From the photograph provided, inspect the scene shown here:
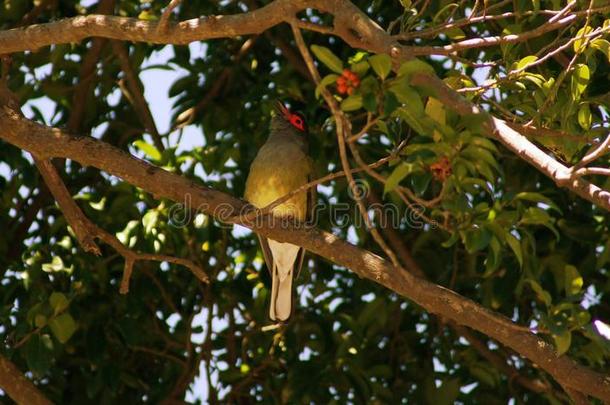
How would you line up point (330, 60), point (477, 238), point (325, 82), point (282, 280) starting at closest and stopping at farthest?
1. point (325, 82)
2. point (330, 60)
3. point (477, 238)
4. point (282, 280)

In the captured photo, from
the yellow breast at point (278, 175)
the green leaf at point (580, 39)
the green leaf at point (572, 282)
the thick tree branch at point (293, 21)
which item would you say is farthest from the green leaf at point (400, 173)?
the yellow breast at point (278, 175)

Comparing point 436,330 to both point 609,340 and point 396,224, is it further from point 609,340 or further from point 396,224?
point 609,340

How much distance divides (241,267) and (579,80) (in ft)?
10.2

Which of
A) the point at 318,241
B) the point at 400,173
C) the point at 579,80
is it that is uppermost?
the point at 400,173

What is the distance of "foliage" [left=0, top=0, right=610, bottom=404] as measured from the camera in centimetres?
558

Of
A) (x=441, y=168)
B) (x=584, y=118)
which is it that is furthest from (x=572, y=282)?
(x=441, y=168)

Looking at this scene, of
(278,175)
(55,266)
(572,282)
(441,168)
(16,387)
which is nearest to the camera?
(441,168)

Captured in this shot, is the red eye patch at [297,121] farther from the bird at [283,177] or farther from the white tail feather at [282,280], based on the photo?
the white tail feather at [282,280]

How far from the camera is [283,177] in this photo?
6434 mm

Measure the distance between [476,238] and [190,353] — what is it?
114 inches

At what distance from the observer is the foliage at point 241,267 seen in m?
5.58

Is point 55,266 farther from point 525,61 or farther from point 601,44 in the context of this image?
point 601,44

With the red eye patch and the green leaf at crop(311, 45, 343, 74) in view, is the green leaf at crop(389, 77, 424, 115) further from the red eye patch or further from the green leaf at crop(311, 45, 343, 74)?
the red eye patch

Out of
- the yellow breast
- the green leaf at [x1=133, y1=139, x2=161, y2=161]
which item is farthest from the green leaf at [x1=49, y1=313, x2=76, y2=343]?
the yellow breast
